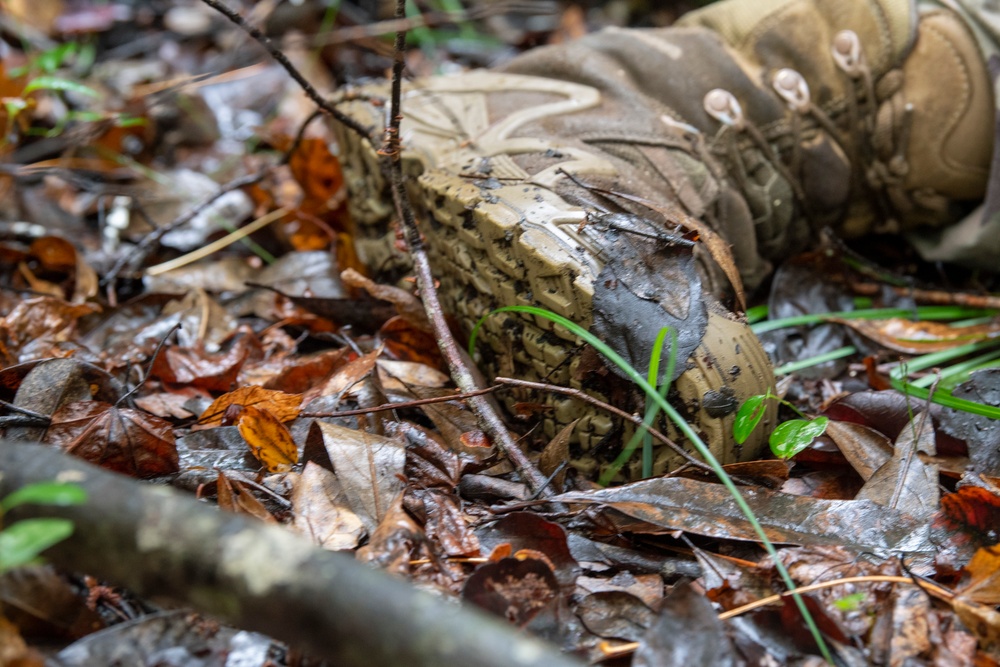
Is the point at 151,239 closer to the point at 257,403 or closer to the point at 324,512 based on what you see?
the point at 257,403

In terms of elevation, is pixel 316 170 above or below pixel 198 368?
above

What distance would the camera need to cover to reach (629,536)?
3.63ft

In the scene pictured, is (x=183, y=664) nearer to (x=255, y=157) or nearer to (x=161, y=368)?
(x=161, y=368)

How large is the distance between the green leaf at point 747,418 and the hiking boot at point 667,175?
14 mm

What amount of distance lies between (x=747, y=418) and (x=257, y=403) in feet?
2.41

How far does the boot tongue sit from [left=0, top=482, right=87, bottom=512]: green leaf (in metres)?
0.69

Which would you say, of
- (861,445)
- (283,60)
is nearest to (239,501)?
(283,60)

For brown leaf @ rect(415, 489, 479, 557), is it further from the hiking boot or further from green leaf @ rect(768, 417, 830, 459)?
green leaf @ rect(768, 417, 830, 459)

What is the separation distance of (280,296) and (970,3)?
155 centimetres

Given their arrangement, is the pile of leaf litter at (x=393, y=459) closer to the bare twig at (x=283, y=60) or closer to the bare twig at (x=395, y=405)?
the bare twig at (x=395, y=405)

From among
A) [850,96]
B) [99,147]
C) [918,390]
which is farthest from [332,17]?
[918,390]

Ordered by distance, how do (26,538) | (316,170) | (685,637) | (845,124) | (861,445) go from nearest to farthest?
(26,538) → (685,637) → (861,445) → (845,124) → (316,170)

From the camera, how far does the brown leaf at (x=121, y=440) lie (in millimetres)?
1115

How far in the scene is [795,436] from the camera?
115cm
